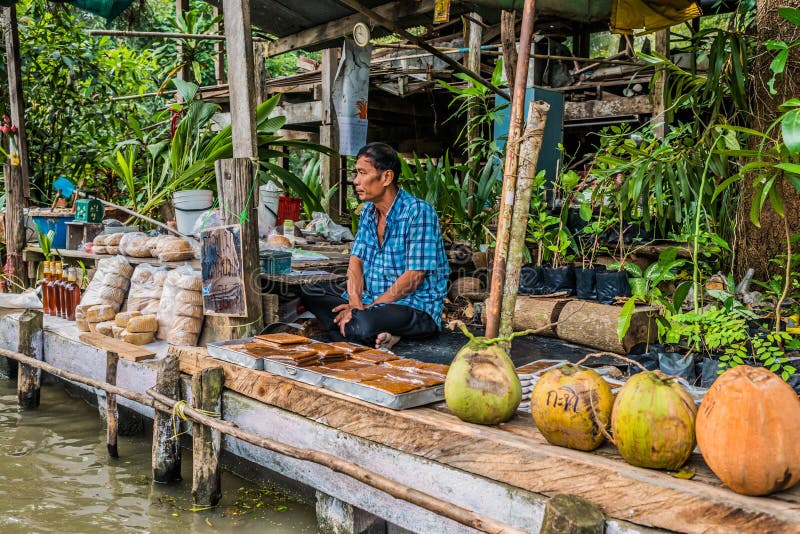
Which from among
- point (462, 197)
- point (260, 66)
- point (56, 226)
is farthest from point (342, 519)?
point (260, 66)

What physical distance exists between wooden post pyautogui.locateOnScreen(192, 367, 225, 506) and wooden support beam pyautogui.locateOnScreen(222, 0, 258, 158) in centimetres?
123

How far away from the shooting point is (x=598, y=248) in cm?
462

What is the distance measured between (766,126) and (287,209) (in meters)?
3.59

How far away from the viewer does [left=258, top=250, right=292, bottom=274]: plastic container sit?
3.99m

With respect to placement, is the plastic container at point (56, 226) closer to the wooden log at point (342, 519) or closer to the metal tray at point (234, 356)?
the metal tray at point (234, 356)

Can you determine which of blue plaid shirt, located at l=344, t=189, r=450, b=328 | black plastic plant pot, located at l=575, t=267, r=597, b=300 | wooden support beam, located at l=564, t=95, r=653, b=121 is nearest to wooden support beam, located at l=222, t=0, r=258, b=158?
blue plaid shirt, located at l=344, t=189, r=450, b=328

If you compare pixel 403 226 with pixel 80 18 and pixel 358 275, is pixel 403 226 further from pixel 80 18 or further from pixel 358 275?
pixel 80 18

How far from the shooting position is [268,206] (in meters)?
5.39

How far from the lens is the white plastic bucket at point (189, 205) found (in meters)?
4.94

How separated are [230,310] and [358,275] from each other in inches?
33.3

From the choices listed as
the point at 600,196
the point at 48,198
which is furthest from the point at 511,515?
the point at 48,198

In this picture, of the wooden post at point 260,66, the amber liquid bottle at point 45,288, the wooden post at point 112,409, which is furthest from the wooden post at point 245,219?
the amber liquid bottle at point 45,288

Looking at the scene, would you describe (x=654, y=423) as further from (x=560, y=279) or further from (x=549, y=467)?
(x=560, y=279)

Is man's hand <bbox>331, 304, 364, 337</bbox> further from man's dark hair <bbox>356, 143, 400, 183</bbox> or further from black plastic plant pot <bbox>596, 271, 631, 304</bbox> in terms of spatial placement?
black plastic plant pot <bbox>596, 271, 631, 304</bbox>
